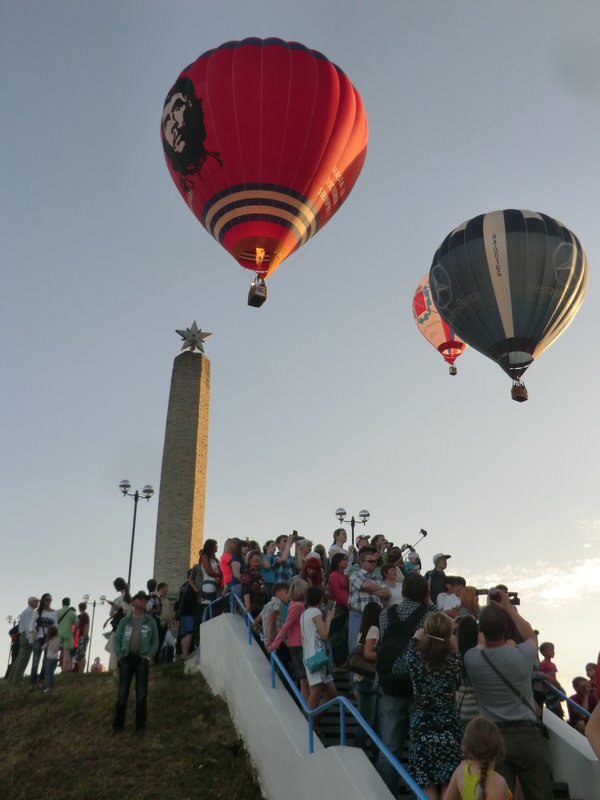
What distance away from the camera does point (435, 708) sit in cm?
605

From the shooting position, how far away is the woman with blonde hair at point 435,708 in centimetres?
601

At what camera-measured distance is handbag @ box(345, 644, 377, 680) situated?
782cm

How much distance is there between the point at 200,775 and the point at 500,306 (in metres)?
14.9

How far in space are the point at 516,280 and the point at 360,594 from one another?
536 inches

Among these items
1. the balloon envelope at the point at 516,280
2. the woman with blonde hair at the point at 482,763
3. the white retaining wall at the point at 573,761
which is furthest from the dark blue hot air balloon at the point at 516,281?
the woman with blonde hair at the point at 482,763

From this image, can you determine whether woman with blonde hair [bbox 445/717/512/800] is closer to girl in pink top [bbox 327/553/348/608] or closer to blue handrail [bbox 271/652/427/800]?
blue handrail [bbox 271/652/427/800]

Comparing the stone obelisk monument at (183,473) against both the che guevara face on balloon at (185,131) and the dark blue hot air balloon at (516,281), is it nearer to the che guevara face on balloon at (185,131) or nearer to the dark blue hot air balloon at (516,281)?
the che guevara face on balloon at (185,131)

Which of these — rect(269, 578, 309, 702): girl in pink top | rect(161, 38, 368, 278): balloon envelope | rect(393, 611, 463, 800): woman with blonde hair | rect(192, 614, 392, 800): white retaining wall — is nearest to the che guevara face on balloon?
rect(161, 38, 368, 278): balloon envelope

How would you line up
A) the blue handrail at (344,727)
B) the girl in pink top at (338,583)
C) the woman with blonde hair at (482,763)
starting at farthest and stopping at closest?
1. the girl in pink top at (338,583)
2. the blue handrail at (344,727)
3. the woman with blonde hair at (482,763)

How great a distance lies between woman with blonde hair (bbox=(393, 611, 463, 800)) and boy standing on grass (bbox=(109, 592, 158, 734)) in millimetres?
5721

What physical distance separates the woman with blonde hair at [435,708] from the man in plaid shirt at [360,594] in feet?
9.59

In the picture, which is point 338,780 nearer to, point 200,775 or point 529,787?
point 529,787

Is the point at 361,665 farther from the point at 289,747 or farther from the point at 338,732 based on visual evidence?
the point at 338,732

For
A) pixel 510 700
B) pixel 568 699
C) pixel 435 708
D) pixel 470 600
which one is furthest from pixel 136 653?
pixel 510 700
